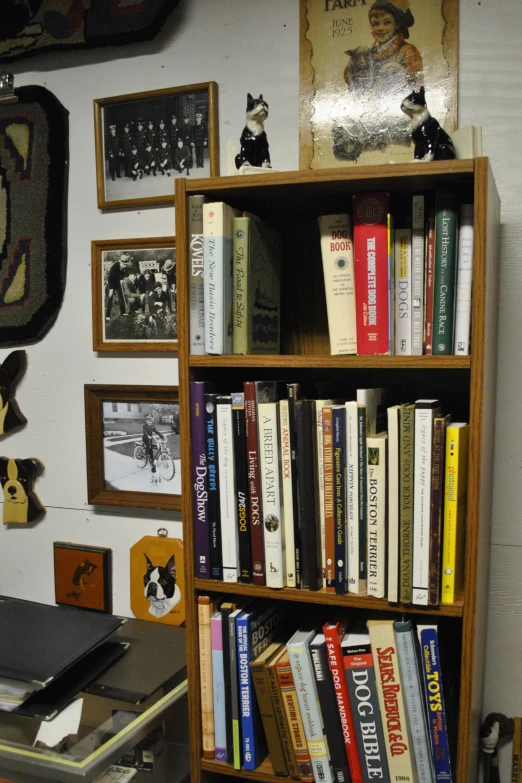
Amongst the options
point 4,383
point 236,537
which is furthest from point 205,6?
point 236,537

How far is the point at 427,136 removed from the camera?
1.06 metres

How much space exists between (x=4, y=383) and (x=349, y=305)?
0.94 metres

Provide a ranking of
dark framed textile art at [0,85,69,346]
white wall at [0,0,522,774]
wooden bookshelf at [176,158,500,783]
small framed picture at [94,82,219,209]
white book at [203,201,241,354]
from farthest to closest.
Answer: dark framed textile art at [0,85,69,346] → small framed picture at [94,82,219,209] → white wall at [0,0,522,774] → white book at [203,201,241,354] → wooden bookshelf at [176,158,500,783]

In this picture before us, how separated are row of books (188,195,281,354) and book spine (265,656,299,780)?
54cm

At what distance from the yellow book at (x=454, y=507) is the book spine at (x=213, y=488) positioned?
0.37 m

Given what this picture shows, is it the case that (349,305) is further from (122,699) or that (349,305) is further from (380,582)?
(122,699)

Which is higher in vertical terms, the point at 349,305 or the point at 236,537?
the point at 349,305

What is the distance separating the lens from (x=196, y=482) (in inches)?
46.4

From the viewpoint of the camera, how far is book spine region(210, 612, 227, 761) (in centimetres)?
119

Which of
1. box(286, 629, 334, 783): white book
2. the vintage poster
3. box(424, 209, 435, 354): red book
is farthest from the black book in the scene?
the vintage poster

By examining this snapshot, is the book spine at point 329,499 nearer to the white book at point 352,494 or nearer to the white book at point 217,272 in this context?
the white book at point 352,494

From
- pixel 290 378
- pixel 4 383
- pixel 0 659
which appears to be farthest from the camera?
pixel 4 383

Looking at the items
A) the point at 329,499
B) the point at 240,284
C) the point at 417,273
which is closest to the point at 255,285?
the point at 240,284

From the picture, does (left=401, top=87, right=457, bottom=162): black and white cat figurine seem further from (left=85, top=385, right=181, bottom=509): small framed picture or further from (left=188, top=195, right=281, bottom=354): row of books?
(left=85, top=385, right=181, bottom=509): small framed picture
